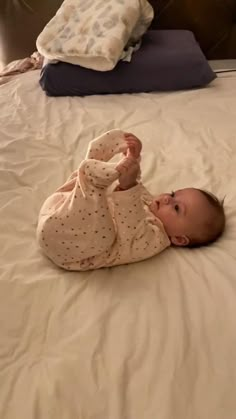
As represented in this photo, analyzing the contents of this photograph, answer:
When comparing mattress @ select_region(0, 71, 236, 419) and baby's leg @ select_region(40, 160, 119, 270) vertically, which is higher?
baby's leg @ select_region(40, 160, 119, 270)

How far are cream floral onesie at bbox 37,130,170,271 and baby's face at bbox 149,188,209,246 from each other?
1.5 inches

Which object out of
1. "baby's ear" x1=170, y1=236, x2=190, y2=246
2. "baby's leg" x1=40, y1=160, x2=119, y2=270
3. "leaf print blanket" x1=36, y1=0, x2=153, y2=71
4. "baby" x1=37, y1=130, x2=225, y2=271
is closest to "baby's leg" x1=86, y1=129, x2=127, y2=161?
"baby" x1=37, y1=130, x2=225, y2=271

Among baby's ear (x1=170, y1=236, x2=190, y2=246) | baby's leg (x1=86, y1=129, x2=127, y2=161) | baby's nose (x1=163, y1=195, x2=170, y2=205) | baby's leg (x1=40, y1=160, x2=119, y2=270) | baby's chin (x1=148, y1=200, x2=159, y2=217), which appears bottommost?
baby's ear (x1=170, y1=236, x2=190, y2=246)

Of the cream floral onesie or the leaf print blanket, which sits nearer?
the cream floral onesie

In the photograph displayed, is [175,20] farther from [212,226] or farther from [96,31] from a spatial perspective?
[212,226]

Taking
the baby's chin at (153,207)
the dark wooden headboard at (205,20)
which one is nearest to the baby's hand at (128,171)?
the baby's chin at (153,207)

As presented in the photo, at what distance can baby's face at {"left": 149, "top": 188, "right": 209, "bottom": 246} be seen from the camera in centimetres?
101

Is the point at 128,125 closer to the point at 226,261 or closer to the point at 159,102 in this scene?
the point at 159,102

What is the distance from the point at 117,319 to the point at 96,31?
1208 millimetres

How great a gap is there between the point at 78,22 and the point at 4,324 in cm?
131

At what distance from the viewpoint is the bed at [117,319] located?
720mm

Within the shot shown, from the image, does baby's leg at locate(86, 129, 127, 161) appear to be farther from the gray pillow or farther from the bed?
the gray pillow

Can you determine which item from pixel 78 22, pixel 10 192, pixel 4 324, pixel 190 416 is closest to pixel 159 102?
pixel 78 22

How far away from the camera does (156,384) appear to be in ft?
2.42
